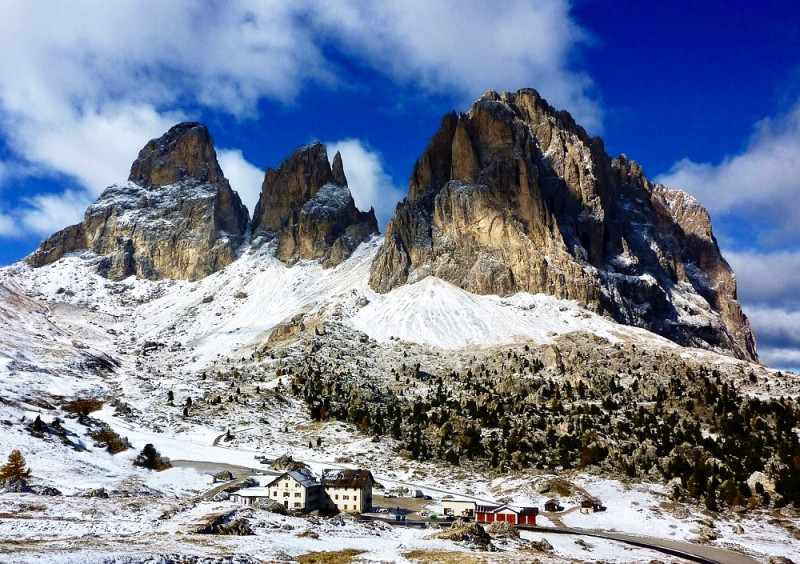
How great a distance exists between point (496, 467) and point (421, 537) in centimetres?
5926

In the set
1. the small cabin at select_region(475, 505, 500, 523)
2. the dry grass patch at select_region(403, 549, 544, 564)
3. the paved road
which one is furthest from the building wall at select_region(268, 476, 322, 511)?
the dry grass patch at select_region(403, 549, 544, 564)

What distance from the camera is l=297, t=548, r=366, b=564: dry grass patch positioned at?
43500 millimetres

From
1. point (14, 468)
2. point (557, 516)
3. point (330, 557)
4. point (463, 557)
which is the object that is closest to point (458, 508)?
point (557, 516)

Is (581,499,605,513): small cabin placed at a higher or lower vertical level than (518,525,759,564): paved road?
higher

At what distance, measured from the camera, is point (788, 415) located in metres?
128

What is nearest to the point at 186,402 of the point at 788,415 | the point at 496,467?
the point at 496,467

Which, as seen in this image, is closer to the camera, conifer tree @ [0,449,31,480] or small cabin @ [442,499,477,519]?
conifer tree @ [0,449,31,480]

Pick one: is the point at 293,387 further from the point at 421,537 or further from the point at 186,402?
the point at 421,537

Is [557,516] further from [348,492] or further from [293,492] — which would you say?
[293,492]

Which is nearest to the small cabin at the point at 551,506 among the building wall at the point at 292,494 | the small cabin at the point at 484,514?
the small cabin at the point at 484,514

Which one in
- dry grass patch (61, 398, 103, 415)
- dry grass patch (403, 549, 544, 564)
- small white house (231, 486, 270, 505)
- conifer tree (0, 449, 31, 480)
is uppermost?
dry grass patch (61, 398, 103, 415)

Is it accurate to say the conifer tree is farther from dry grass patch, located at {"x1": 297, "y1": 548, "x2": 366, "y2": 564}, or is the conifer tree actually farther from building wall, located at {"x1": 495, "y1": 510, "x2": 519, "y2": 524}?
building wall, located at {"x1": 495, "y1": 510, "x2": 519, "y2": 524}

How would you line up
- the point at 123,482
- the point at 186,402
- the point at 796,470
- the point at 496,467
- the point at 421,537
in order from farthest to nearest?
the point at 186,402 < the point at 496,467 < the point at 796,470 < the point at 123,482 < the point at 421,537

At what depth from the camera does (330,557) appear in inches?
1783
